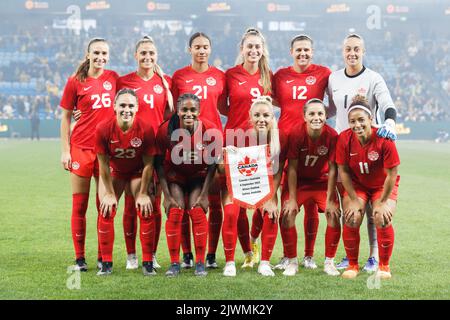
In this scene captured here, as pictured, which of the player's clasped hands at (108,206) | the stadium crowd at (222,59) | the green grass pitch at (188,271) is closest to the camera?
the green grass pitch at (188,271)

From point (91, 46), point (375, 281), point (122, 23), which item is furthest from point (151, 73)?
point (122, 23)

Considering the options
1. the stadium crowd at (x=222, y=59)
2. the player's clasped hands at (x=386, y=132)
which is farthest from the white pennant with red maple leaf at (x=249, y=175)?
the stadium crowd at (x=222, y=59)

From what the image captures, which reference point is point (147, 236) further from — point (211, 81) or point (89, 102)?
point (211, 81)

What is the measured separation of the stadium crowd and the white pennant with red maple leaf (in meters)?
27.7

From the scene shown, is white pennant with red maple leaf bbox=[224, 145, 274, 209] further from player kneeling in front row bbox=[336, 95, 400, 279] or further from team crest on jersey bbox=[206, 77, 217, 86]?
team crest on jersey bbox=[206, 77, 217, 86]

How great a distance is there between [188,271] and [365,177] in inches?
60.3

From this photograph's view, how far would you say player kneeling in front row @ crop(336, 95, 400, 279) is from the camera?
5148 mm

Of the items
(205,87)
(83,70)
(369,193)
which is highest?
(83,70)

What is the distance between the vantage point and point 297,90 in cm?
573

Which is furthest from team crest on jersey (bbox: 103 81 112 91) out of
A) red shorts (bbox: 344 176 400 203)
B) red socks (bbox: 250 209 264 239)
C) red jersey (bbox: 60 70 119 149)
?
red shorts (bbox: 344 176 400 203)

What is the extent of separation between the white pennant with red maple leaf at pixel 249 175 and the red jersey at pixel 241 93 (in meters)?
0.37

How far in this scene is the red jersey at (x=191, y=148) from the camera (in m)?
5.29

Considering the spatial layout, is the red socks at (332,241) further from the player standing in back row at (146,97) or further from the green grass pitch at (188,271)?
the player standing in back row at (146,97)

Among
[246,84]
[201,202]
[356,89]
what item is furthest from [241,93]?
[201,202]
